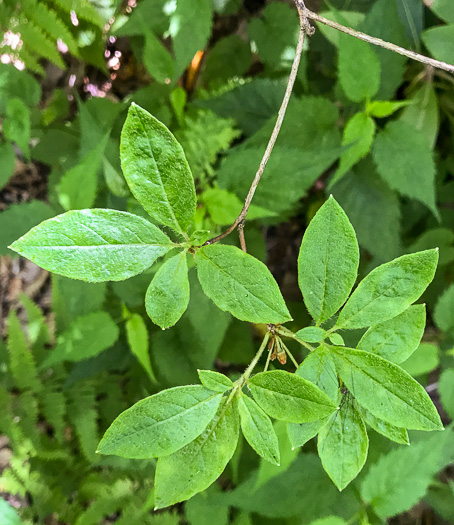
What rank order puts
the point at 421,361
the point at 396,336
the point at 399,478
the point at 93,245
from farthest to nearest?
the point at 421,361
the point at 399,478
the point at 396,336
the point at 93,245

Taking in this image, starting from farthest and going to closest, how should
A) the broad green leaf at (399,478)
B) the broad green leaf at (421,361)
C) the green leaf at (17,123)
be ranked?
the green leaf at (17,123)
the broad green leaf at (421,361)
the broad green leaf at (399,478)

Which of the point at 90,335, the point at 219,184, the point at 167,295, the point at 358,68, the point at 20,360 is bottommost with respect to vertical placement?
the point at 20,360

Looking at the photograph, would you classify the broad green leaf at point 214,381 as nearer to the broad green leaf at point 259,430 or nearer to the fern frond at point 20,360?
the broad green leaf at point 259,430

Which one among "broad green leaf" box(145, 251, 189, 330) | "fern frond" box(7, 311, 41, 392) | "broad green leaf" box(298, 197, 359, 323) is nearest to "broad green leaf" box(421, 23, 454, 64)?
"broad green leaf" box(298, 197, 359, 323)

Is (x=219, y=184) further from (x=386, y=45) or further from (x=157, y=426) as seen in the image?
(x=157, y=426)

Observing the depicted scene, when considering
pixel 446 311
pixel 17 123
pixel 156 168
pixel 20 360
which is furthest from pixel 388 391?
pixel 20 360

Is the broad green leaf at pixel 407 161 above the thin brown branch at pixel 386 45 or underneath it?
underneath

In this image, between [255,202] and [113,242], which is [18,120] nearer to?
[255,202]

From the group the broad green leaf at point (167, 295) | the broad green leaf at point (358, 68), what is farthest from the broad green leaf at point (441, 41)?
the broad green leaf at point (167, 295)
